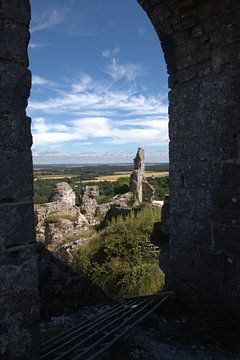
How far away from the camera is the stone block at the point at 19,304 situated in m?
2.82

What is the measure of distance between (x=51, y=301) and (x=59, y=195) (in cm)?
1396

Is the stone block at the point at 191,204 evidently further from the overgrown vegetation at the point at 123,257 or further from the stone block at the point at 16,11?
the overgrown vegetation at the point at 123,257

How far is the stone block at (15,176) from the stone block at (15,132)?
0.05m

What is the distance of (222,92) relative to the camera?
14.3 feet

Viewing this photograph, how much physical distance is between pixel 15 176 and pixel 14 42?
→ 94 cm

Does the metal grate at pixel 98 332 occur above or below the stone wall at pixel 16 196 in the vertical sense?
below

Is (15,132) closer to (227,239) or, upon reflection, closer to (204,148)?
(204,148)

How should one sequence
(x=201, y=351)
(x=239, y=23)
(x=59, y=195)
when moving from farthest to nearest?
1. (x=59, y=195)
2. (x=239, y=23)
3. (x=201, y=351)

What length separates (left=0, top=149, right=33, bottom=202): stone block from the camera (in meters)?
2.79

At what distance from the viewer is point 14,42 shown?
2.80 meters

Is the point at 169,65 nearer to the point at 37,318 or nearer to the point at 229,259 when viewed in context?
the point at 229,259

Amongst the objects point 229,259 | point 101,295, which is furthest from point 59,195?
point 229,259

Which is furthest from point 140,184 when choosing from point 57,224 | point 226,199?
point 226,199

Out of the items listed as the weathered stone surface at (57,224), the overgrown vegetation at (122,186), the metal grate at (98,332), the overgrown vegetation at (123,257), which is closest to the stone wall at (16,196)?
the metal grate at (98,332)
